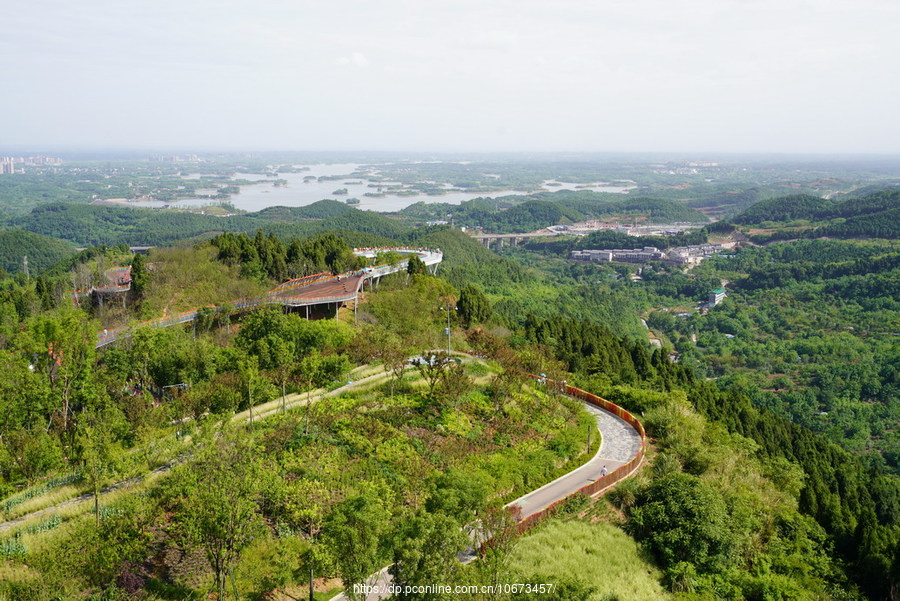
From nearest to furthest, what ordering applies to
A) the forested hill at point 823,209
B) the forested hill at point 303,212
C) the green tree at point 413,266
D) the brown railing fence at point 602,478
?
1. the brown railing fence at point 602,478
2. the green tree at point 413,266
3. the forested hill at point 823,209
4. the forested hill at point 303,212

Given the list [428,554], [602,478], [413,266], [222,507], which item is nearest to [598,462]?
[602,478]

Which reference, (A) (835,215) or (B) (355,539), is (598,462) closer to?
(B) (355,539)

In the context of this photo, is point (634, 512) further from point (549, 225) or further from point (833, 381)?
point (549, 225)

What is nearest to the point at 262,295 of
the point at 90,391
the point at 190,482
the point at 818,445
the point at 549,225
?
the point at 90,391

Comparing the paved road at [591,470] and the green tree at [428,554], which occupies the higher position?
the green tree at [428,554]

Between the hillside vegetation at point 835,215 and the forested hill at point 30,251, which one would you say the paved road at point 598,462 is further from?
the hillside vegetation at point 835,215

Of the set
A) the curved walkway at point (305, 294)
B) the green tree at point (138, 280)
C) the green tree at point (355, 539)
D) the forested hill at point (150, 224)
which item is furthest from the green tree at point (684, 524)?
the forested hill at point (150, 224)
